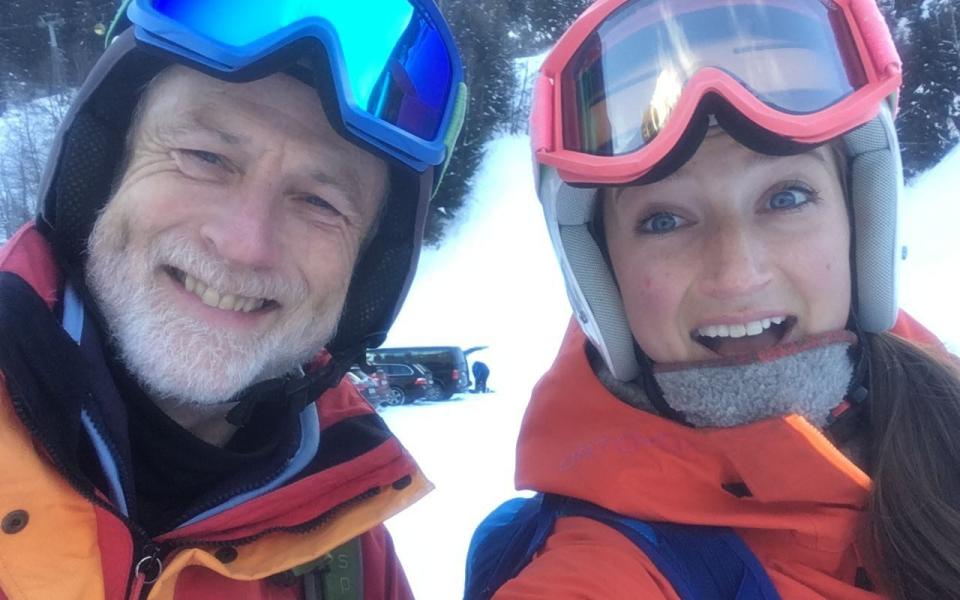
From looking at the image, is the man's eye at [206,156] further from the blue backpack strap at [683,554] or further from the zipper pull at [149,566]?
the blue backpack strap at [683,554]

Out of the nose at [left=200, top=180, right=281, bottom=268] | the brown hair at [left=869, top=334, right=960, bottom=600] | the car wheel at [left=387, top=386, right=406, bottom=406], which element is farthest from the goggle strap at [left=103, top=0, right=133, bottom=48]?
the car wheel at [left=387, top=386, right=406, bottom=406]

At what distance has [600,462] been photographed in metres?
1.56

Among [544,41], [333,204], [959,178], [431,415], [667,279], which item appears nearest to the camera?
[667,279]

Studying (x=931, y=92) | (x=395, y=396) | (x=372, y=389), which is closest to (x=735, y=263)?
(x=372, y=389)

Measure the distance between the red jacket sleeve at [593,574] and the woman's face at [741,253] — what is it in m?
0.46

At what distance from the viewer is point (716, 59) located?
1661 mm

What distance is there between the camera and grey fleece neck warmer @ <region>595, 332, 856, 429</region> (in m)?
1.52

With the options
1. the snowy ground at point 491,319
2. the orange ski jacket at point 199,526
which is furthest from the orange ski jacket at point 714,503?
the snowy ground at point 491,319

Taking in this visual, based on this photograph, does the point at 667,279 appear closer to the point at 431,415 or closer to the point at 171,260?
the point at 171,260

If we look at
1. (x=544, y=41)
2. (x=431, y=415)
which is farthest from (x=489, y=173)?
(x=431, y=415)

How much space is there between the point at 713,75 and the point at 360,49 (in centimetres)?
103

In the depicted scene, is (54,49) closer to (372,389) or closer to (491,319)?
(491,319)

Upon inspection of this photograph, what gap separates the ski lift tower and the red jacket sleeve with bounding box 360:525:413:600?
25995 millimetres

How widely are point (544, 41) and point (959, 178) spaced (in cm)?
2280
